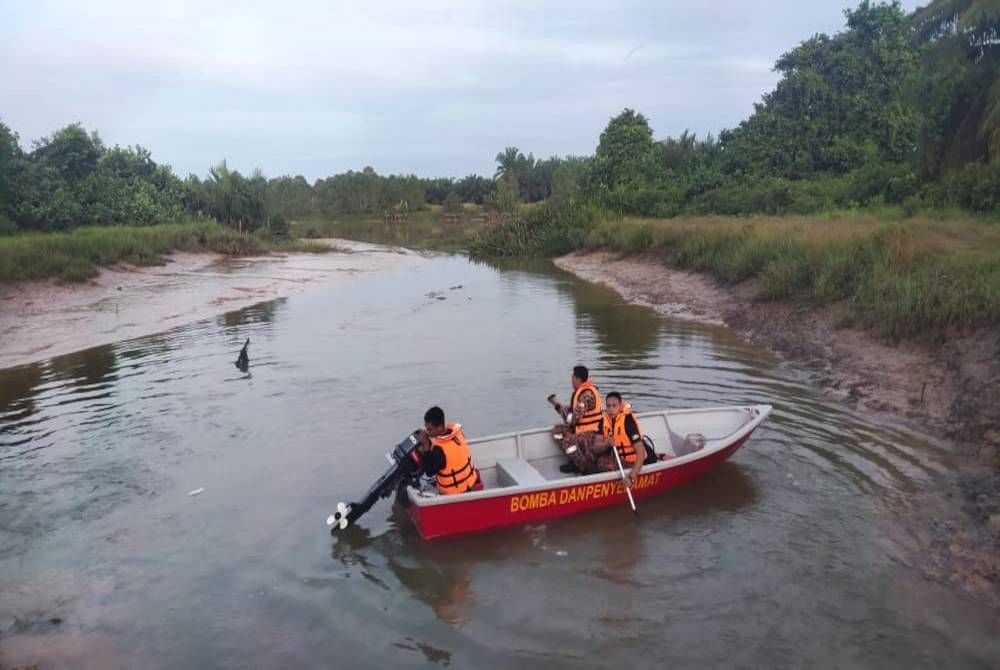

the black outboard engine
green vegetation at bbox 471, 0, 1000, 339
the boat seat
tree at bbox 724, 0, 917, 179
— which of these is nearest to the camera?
the black outboard engine

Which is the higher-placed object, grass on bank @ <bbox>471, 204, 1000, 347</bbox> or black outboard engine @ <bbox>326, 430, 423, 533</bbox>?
grass on bank @ <bbox>471, 204, 1000, 347</bbox>

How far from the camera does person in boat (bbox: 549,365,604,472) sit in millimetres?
8547

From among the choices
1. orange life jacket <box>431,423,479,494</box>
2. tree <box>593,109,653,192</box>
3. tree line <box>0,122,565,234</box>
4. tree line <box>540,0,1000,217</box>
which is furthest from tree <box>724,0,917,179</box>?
orange life jacket <box>431,423,479,494</box>

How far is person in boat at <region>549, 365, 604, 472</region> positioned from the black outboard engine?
202 centimetres

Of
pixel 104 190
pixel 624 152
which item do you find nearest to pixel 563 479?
pixel 104 190

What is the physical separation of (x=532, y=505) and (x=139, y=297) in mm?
21127

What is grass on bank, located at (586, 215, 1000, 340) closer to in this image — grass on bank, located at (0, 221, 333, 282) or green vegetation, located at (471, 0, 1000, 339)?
green vegetation, located at (471, 0, 1000, 339)

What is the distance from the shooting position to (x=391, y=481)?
7.31 metres

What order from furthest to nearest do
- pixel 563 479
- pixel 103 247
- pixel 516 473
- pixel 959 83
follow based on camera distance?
pixel 103 247 < pixel 959 83 < pixel 516 473 < pixel 563 479

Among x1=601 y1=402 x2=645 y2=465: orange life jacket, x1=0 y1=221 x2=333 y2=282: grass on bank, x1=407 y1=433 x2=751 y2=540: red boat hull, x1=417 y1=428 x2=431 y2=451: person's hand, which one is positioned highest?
x1=0 y1=221 x2=333 y2=282: grass on bank

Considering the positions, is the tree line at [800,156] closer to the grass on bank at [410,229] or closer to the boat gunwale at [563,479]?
the grass on bank at [410,229]

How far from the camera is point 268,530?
768 centimetres

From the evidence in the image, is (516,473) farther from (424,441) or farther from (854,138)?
(854,138)

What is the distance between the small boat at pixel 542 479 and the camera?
7.18m
